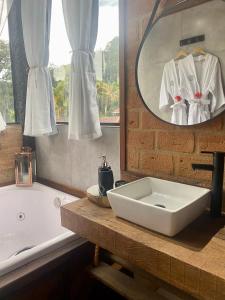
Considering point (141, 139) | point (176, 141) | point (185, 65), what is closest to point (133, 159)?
point (141, 139)

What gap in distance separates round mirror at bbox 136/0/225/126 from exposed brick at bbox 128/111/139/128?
0.09 m

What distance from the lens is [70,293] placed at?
1.17m

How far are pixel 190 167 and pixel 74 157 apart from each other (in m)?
1.01

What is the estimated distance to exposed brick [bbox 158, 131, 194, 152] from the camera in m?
1.00

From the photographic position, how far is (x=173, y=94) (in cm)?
102

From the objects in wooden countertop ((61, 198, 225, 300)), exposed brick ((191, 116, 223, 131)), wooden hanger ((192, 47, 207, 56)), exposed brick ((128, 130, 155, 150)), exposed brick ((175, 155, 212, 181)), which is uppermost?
wooden hanger ((192, 47, 207, 56))

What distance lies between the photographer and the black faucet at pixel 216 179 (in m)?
0.84

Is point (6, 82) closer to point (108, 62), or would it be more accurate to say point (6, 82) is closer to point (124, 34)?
point (108, 62)

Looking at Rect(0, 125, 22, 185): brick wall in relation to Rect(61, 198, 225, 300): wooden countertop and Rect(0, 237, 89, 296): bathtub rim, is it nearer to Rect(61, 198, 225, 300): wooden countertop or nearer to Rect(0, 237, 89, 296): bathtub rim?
Rect(0, 237, 89, 296): bathtub rim

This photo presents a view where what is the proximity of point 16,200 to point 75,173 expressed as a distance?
621 mm

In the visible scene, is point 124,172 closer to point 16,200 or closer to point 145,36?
point 145,36

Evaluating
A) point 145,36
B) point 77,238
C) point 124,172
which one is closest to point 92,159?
point 124,172

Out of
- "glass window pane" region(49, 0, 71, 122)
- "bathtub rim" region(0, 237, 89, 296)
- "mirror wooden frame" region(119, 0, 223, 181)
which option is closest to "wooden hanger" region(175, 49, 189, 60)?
"mirror wooden frame" region(119, 0, 223, 181)

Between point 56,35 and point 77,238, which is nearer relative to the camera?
point 77,238
